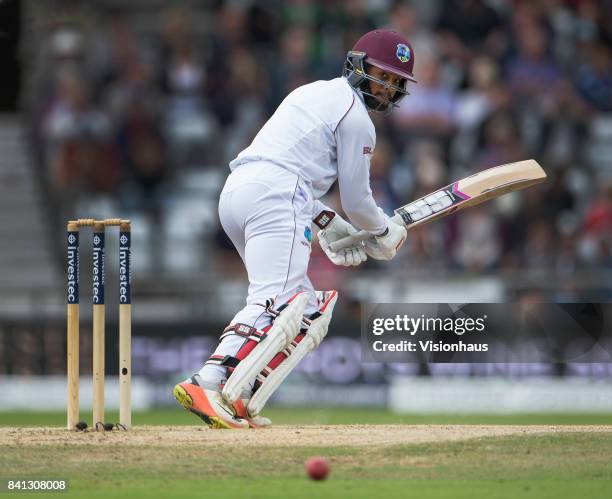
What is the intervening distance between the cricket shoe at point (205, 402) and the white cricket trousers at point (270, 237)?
0.22 ft

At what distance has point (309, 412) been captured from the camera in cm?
1162

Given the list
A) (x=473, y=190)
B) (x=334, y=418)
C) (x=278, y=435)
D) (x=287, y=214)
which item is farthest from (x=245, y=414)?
(x=334, y=418)

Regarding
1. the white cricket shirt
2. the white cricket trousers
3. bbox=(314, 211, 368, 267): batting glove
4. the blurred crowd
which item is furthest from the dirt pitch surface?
the blurred crowd

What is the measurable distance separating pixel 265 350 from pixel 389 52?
1.64 m

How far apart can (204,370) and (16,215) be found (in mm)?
8161

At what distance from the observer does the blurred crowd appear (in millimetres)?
12539

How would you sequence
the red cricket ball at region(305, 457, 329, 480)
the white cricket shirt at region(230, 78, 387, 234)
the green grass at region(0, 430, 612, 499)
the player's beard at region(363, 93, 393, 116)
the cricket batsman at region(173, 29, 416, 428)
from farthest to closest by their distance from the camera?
the player's beard at region(363, 93, 393, 116) → the white cricket shirt at region(230, 78, 387, 234) → the cricket batsman at region(173, 29, 416, 428) → the red cricket ball at region(305, 457, 329, 480) → the green grass at region(0, 430, 612, 499)

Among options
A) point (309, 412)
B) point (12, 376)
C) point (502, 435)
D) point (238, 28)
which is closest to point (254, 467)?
point (502, 435)

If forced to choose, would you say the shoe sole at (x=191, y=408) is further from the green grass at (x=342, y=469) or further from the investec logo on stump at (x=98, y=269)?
the investec logo on stump at (x=98, y=269)

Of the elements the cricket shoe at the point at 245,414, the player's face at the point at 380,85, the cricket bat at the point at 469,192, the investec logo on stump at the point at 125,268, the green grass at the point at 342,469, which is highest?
the player's face at the point at 380,85

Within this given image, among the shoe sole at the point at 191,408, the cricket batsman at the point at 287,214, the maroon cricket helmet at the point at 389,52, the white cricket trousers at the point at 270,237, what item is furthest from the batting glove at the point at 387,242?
the shoe sole at the point at 191,408

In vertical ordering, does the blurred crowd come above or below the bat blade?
above

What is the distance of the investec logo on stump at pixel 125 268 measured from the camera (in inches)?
261

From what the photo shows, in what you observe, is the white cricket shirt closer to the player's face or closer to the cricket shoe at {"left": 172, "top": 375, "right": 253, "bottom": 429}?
the player's face
